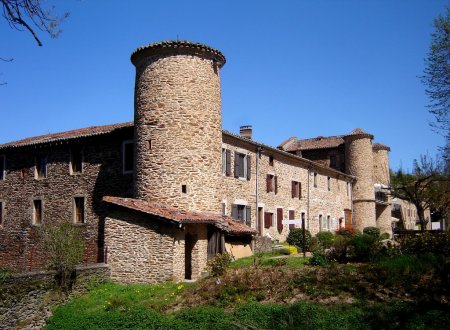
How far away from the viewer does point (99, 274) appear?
1730 cm

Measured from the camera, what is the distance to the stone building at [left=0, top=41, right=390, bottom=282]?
17.5m

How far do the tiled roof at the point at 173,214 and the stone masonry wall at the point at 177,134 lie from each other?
2.21 ft

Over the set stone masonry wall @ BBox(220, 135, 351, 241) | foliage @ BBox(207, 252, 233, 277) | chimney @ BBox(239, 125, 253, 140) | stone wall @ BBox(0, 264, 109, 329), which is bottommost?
stone wall @ BBox(0, 264, 109, 329)

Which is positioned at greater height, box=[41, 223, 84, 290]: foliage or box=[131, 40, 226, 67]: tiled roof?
box=[131, 40, 226, 67]: tiled roof

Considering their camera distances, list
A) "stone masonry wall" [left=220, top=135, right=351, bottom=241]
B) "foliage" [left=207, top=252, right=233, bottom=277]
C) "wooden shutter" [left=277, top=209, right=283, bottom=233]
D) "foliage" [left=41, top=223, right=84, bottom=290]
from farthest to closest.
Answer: "wooden shutter" [left=277, top=209, right=283, bottom=233] → "stone masonry wall" [left=220, top=135, right=351, bottom=241] → "foliage" [left=41, top=223, right=84, bottom=290] → "foliage" [left=207, top=252, right=233, bottom=277]

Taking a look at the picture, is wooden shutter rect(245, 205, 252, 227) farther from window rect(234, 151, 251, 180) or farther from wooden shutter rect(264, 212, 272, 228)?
wooden shutter rect(264, 212, 272, 228)

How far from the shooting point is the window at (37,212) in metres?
24.4

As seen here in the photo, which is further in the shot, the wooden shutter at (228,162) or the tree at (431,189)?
the tree at (431,189)

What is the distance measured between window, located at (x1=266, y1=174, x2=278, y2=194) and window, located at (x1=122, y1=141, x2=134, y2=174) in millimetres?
9217

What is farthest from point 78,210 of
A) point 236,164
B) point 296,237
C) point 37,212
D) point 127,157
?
point 296,237

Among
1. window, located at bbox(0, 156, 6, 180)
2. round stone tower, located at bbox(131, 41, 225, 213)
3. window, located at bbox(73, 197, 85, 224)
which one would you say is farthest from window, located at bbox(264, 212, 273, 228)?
window, located at bbox(0, 156, 6, 180)

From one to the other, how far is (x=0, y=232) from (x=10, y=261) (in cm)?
193

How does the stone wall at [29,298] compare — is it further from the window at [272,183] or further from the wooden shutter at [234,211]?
the window at [272,183]

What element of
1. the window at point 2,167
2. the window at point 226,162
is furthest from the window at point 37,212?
the window at point 226,162
